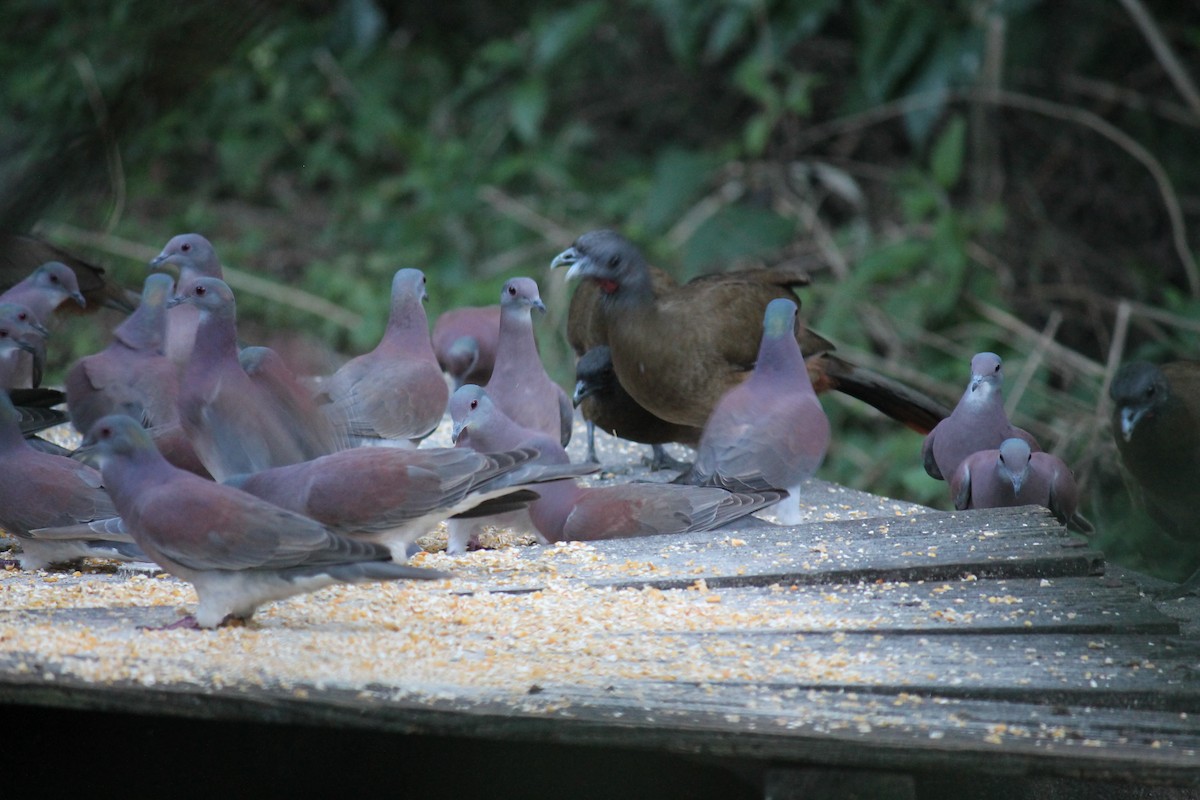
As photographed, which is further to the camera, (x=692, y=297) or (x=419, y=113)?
(x=419, y=113)

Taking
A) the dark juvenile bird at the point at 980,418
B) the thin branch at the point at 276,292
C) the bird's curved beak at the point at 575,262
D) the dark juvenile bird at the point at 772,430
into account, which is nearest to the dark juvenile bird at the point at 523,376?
the bird's curved beak at the point at 575,262

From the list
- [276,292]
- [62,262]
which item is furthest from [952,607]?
[276,292]

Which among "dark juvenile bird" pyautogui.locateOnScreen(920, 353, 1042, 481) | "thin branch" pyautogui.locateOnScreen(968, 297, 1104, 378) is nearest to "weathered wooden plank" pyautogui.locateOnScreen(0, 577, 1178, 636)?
"dark juvenile bird" pyautogui.locateOnScreen(920, 353, 1042, 481)

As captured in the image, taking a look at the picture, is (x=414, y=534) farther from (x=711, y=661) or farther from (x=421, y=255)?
(x=421, y=255)

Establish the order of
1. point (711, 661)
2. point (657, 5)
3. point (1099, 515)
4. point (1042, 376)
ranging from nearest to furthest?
point (711, 661)
point (1099, 515)
point (1042, 376)
point (657, 5)

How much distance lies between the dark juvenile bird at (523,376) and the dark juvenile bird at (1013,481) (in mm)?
1192

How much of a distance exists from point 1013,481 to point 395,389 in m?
1.74

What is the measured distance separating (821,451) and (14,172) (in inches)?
120

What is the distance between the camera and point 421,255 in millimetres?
8898

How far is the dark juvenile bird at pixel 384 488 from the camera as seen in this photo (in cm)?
302

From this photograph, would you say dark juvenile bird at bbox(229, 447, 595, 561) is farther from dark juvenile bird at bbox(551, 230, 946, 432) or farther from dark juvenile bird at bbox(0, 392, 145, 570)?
dark juvenile bird at bbox(551, 230, 946, 432)

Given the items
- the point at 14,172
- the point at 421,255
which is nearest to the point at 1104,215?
the point at 421,255

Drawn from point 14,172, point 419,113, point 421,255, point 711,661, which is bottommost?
point 711,661

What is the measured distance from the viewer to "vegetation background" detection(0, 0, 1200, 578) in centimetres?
768
